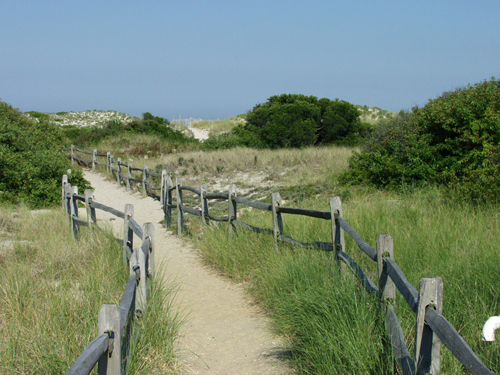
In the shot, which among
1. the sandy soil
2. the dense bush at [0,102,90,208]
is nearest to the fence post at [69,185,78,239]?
the dense bush at [0,102,90,208]

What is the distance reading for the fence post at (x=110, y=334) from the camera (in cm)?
216

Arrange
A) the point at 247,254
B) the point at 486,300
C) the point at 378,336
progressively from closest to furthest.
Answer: the point at 378,336 < the point at 486,300 < the point at 247,254

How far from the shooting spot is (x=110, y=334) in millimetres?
2242

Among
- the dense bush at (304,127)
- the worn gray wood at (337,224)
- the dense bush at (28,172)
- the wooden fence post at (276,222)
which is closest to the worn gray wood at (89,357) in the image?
the worn gray wood at (337,224)

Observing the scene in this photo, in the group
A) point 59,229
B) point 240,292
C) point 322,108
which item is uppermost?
point 322,108

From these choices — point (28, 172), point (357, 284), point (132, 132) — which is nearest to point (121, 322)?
point (357, 284)

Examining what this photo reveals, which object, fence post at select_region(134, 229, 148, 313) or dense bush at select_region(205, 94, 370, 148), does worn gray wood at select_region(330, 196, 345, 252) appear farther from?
dense bush at select_region(205, 94, 370, 148)

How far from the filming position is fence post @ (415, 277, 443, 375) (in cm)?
228

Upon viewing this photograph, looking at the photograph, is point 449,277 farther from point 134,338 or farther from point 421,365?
point 134,338

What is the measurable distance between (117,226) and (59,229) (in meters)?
2.10

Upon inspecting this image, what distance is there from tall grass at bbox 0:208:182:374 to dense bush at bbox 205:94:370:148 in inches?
742

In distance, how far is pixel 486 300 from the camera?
357 centimetres

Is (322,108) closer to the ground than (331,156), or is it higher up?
higher up

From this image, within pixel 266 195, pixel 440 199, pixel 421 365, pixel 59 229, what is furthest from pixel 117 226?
pixel 421 365
